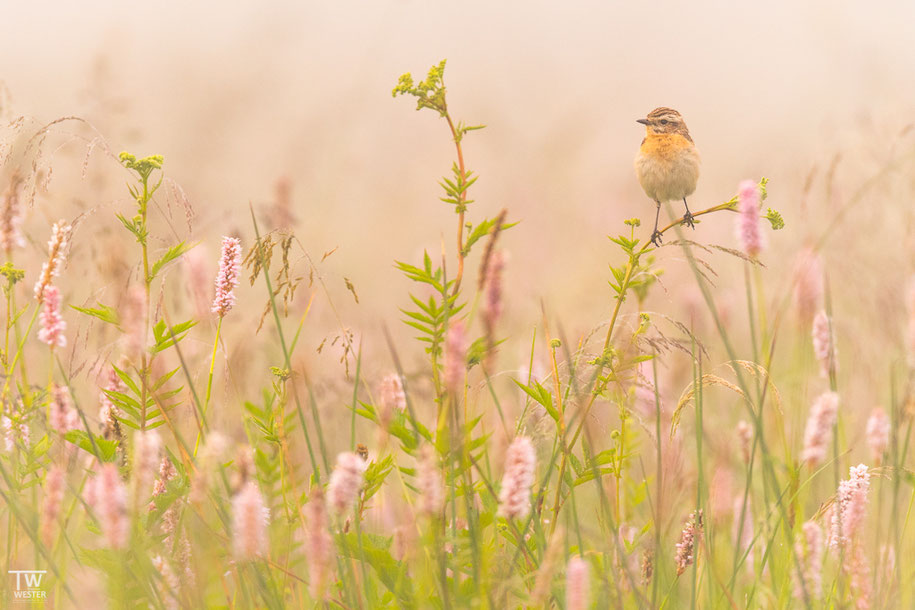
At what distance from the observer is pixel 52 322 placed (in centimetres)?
159

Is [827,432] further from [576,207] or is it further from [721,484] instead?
[576,207]

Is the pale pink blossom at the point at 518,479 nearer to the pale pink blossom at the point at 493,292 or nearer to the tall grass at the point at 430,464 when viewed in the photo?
the tall grass at the point at 430,464

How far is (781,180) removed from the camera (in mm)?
8109

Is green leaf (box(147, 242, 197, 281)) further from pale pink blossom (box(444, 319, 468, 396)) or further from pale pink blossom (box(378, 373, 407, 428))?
pale pink blossom (box(444, 319, 468, 396))

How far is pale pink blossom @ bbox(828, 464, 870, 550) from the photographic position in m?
1.65

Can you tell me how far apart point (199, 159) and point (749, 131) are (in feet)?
44.2

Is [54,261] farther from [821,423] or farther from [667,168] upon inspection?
[667,168]

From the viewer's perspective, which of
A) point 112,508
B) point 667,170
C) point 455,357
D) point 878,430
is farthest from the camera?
point 667,170

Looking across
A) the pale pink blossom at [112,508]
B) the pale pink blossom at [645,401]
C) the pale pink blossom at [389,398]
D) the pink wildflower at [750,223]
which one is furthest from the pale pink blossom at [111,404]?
the pale pink blossom at [645,401]

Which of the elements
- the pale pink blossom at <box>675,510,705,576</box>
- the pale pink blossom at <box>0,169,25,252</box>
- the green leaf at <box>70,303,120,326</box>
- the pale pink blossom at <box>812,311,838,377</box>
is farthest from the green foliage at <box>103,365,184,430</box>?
the pale pink blossom at <box>812,311,838,377</box>

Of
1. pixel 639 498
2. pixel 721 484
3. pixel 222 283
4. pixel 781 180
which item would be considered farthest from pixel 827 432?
pixel 781 180

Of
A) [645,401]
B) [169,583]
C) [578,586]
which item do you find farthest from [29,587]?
[645,401]

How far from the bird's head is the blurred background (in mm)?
610

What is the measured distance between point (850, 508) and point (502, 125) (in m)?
13.2
